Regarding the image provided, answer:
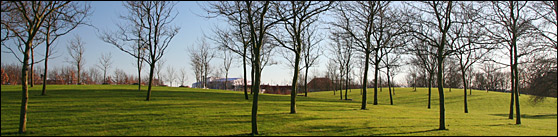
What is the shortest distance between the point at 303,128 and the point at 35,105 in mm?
14597

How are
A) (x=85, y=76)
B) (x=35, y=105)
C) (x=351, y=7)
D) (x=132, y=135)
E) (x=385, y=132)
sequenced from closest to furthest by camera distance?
(x=132, y=135) → (x=385, y=132) → (x=35, y=105) → (x=351, y=7) → (x=85, y=76)

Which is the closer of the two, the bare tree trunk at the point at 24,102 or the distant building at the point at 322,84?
the bare tree trunk at the point at 24,102

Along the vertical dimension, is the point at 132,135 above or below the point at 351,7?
below

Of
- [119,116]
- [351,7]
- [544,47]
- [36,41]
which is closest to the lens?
[119,116]

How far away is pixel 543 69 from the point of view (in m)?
23.9

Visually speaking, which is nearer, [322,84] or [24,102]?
[24,102]

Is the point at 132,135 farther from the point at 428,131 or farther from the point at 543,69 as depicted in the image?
the point at 543,69

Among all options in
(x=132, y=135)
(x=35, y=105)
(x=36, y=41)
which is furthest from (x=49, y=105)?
(x=36, y=41)

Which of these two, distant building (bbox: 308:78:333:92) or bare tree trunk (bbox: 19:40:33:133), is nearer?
bare tree trunk (bbox: 19:40:33:133)

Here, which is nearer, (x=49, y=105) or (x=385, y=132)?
(x=385, y=132)

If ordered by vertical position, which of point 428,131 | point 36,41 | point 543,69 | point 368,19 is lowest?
point 428,131

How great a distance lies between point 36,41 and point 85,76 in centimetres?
5803

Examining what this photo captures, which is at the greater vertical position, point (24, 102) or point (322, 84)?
point (24, 102)

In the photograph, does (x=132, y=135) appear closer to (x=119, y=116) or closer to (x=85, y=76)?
(x=119, y=116)
